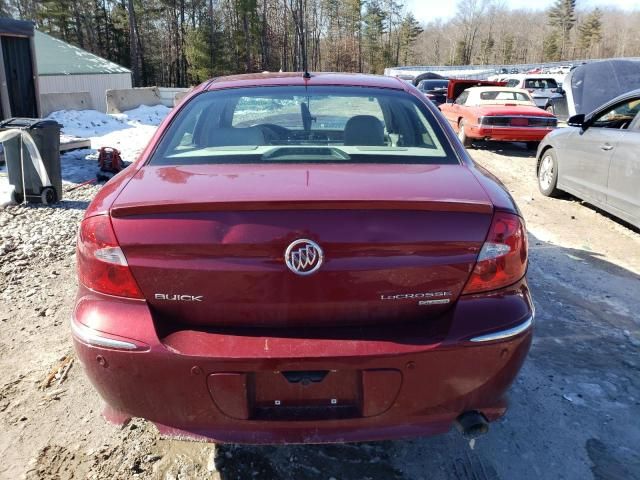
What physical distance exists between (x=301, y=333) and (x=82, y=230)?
91 cm

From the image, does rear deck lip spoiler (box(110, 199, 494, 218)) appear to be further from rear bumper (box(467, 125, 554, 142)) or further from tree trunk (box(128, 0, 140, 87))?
tree trunk (box(128, 0, 140, 87))

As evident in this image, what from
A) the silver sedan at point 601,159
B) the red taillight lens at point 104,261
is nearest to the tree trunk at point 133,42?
the silver sedan at point 601,159

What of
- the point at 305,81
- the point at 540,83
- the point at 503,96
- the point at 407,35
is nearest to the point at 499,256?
the point at 305,81

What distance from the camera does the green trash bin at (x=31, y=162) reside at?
22.0 ft

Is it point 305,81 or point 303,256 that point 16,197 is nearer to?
point 305,81

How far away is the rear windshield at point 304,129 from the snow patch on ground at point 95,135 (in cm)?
480

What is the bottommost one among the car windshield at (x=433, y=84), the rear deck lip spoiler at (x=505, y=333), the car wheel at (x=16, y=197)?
the car wheel at (x=16, y=197)

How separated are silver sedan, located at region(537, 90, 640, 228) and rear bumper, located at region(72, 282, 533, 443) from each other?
4358 mm

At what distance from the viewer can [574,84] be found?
1102 cm

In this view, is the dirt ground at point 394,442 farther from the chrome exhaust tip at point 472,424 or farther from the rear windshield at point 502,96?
the rear windshield at point 502,96

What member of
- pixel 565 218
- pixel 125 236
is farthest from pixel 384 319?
pixel 565 218

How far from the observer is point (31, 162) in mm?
6656

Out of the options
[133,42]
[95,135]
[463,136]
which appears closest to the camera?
[463,136]

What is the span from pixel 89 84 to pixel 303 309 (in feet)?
96.9
